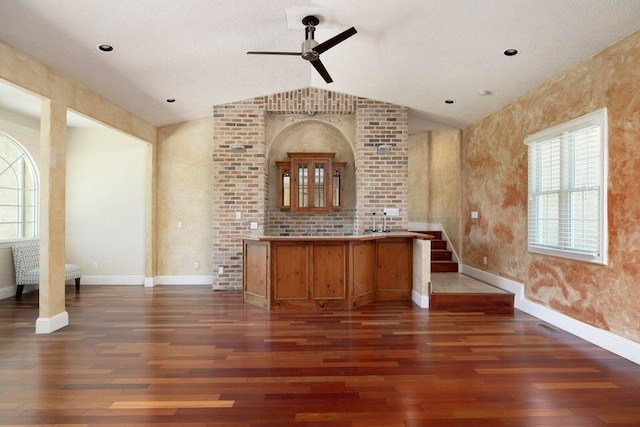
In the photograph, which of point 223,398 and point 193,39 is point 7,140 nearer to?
point 193,39

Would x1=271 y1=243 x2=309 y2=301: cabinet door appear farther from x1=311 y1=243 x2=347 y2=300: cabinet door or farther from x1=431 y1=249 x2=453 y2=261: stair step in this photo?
x1=431 y1=249 x2=453 y2=261: stair step

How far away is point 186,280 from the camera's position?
6.71m

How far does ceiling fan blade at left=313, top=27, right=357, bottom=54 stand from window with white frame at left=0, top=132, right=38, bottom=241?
212 inches

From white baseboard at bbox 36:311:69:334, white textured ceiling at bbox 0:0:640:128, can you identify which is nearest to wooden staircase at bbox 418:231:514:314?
white textured ceiling at bbox 0:0:640:128

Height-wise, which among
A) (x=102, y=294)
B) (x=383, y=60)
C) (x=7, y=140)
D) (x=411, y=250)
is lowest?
(x=102, y=294)

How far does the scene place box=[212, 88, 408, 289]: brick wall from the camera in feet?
20.6

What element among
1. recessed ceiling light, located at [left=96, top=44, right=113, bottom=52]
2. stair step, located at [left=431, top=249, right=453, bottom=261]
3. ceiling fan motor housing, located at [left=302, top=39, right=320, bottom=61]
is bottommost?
stair step, located at [left=431, top=249, right=453, bottom=261]

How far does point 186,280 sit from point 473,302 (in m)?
4.88

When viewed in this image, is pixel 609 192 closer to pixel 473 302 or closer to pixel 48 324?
pixel 473 302

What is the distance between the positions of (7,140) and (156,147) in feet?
7.20

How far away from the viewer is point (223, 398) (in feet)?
8.38

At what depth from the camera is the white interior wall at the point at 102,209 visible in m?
6.70

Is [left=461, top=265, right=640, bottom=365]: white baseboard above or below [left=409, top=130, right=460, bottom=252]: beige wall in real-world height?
below

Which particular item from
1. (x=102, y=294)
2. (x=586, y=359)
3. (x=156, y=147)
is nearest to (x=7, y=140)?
(x=156, y=147)
